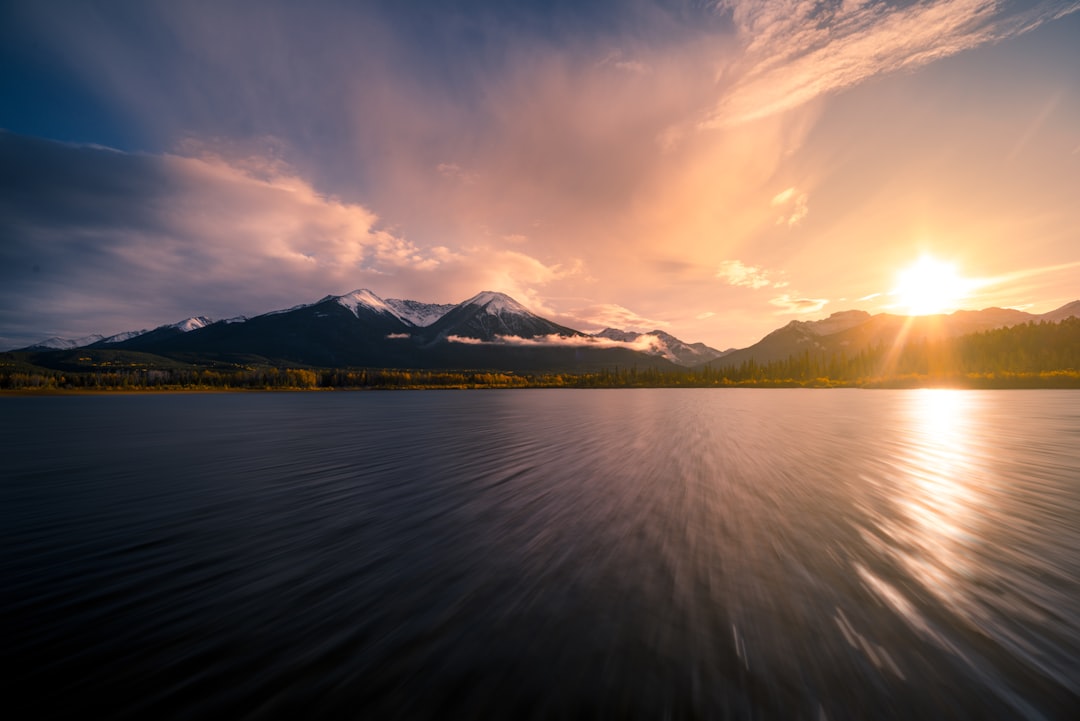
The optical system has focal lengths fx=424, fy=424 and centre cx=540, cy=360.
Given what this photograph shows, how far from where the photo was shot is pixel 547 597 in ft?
29.2

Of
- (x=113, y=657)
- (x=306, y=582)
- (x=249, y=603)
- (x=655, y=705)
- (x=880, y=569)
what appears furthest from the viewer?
(x=880, y=569)

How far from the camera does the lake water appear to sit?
5.90 metres

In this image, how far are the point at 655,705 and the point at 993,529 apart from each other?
48.9 ft

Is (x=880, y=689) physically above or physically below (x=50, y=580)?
above

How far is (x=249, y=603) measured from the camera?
8.72m

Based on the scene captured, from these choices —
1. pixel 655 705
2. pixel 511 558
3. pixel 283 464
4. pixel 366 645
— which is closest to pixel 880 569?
pixel 655 705

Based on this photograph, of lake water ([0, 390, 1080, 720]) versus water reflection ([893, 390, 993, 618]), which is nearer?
lake water ([0, 390, 1080, 720])

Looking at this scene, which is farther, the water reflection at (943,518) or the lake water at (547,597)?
the water reflection at (943,518)

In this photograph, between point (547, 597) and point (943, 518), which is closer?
point (547, 597)

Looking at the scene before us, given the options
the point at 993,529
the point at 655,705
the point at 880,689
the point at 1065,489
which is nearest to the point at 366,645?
the point at 655,705

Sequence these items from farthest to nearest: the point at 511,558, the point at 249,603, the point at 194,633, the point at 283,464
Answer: the point at 283,464, the point at 511,558, the point at 249,603, the point at 194,633

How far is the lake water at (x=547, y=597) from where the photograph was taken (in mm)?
5898

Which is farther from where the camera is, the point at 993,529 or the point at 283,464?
the point at 283,464

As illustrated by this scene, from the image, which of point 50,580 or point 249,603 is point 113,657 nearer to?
point 249,603
